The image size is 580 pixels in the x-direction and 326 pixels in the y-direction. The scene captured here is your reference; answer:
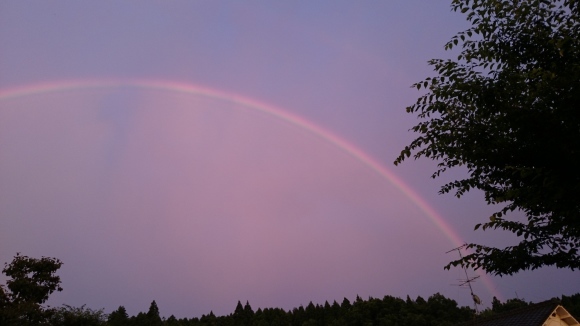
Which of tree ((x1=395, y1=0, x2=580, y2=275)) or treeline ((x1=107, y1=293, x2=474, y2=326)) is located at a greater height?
treeline ((x1=107, y1=293, x2=474, y2=326))

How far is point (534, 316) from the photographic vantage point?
22.4m

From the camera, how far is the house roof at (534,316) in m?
21.8

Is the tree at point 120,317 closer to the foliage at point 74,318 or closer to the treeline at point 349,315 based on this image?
the treeline at point 349,315

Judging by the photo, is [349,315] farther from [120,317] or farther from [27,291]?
[27,291]

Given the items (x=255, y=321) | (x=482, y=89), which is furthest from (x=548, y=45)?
(x=255, y=321)

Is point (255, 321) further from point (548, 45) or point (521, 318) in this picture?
point (548, 45)

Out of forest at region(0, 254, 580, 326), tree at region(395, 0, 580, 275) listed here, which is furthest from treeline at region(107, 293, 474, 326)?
tree at region(395, 0, 580, 275)

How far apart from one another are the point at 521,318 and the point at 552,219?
20.8m

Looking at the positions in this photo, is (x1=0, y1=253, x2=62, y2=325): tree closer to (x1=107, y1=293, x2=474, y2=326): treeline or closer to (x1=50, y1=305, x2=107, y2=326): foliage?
(x1=50, y1=305, x2=107, y2=326): foliage

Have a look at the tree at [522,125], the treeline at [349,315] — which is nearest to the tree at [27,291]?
the tree at [522,125]

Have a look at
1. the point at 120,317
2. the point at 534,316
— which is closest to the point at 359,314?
the point at 120,317

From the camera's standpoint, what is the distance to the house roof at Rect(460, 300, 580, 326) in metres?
21.8

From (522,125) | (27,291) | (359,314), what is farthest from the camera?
(359,314)

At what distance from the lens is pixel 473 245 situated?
6715 millimetres
